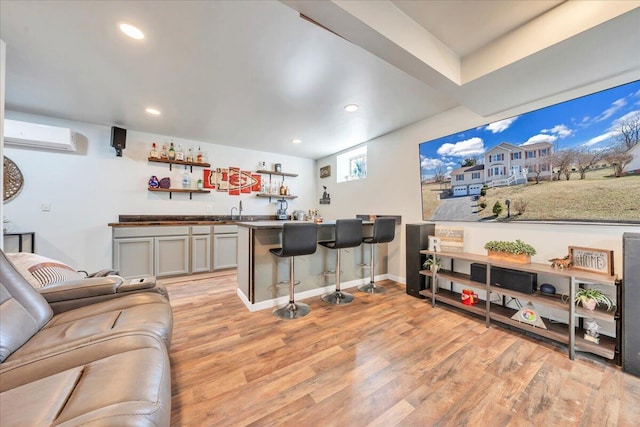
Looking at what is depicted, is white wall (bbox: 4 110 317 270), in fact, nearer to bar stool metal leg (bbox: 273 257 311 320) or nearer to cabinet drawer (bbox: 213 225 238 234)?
cabinet drawer (bbox: 213 225 238 234)

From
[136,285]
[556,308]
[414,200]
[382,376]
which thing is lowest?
[382,376]

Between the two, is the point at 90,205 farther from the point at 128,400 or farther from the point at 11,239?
the point at 128,400

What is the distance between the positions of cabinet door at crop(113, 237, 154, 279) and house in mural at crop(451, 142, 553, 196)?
4503 mm

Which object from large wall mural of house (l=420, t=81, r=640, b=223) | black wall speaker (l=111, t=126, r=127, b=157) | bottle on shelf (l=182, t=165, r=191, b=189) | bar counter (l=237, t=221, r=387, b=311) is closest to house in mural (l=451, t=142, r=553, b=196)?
large wall mural of house (l=420, t=81, r=640, b=223)

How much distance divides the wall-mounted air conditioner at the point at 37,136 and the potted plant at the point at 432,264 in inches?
200

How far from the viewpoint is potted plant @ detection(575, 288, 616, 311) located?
1.82 m

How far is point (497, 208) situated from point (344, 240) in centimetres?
176

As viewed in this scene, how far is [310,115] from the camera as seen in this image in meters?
3.17

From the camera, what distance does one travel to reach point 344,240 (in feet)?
9.28

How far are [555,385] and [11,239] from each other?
229 inches

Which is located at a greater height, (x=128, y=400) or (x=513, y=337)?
(x=128, y=400)

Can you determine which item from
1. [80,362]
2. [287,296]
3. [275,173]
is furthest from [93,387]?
[275,173]

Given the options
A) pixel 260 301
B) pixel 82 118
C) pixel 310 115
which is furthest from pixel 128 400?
pixel 82 118

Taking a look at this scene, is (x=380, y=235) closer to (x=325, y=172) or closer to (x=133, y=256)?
(x=325, y=172)
